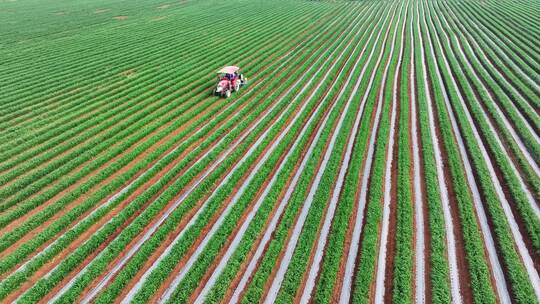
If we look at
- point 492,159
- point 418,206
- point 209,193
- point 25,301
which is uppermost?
point 492,159

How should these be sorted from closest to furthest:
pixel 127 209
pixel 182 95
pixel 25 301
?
pixel 25 301 → pixel 127 209 → pixel 182 95

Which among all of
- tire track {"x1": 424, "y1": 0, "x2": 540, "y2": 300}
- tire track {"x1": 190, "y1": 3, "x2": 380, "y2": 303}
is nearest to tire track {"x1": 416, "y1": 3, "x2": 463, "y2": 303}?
tire track {"x1": 424, "y1": 0, "x2": 540, "y2": 300}

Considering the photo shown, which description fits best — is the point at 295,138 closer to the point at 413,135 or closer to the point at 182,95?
the point at 413,135

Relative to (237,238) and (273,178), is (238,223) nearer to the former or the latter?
(237,238)

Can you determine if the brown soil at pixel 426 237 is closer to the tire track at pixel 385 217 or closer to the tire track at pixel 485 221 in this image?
the tire track at pixel 385 217

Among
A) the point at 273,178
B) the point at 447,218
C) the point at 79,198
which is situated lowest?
the point at 79,198

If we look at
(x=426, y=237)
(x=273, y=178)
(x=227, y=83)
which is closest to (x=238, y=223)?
(x=273, y=178)

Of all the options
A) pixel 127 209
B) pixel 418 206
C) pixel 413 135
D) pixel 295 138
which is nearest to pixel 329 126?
pixel 295 138

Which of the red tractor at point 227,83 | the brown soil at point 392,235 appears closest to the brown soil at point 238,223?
the brown soil at point 392,235
